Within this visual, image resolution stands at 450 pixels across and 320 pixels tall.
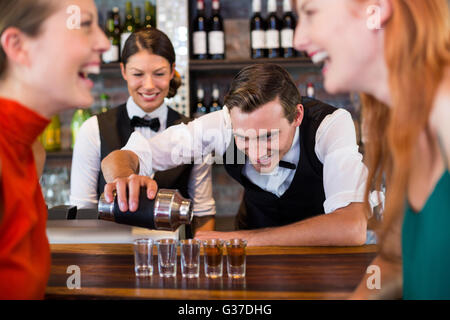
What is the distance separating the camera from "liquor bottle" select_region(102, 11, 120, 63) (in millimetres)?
3092

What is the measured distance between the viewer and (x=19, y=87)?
90cm

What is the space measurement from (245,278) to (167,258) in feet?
0.68

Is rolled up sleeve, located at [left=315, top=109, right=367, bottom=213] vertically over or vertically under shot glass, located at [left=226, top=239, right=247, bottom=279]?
over

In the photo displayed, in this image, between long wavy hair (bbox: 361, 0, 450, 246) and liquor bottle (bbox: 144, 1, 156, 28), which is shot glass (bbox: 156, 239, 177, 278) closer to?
long wavy hair (bbox: 361, 0, 450, 246)

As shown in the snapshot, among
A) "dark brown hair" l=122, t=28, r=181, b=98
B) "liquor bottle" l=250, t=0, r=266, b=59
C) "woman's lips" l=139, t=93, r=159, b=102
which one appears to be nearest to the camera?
"dark brown hair" l=122, t=28, r=181, b=98

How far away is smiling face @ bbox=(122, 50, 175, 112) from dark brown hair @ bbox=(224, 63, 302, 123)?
1.90 ft

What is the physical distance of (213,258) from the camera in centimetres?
119

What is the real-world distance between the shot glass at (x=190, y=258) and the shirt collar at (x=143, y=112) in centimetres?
153

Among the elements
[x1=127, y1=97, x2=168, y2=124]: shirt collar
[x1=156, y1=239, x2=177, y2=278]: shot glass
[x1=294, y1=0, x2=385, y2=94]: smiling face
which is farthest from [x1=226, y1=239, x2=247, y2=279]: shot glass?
[x1=127, y1=97, x2=168, y2=124]: shirt collar

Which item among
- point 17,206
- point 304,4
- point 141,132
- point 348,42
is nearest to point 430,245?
point 348,42

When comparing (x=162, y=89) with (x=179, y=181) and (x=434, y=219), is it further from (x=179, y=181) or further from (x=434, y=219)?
(x=434, y=219)

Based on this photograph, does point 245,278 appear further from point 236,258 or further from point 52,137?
point 52,137
